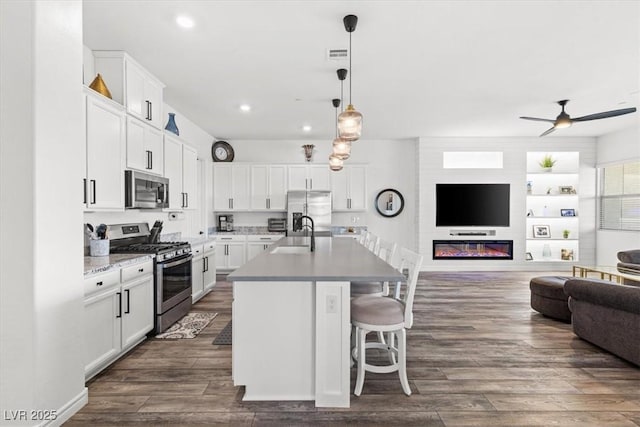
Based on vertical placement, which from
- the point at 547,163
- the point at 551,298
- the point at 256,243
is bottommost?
the point at 551,298

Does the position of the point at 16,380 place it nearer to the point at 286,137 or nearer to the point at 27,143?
the point at 27,143

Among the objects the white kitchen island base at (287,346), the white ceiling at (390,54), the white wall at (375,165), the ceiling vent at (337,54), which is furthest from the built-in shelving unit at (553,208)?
the white kitchen island base at (287,346)

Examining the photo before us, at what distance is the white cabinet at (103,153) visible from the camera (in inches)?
107

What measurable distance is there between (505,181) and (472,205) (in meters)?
0.84

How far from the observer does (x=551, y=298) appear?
388 cm

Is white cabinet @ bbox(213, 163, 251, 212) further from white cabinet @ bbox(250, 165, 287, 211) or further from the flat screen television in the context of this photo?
Answer: the flat screen television

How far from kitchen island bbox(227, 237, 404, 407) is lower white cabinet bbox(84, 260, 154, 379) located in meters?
1.13

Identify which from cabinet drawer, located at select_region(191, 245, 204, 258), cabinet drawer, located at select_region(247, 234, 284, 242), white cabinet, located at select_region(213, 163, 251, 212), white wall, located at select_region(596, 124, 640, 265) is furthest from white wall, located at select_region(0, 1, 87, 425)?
white wall, located at select_region(596, 124, 640, 265)

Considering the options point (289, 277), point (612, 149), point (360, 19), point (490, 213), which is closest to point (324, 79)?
point (360, 19)

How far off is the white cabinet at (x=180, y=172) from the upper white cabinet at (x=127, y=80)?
495 mm

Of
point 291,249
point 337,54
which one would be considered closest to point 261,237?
point 291,249

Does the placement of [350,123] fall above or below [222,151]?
below

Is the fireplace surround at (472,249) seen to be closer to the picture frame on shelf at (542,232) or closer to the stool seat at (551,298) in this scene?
the picture frame on shelf at (542,232)

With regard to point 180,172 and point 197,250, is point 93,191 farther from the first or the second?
point 197,250
